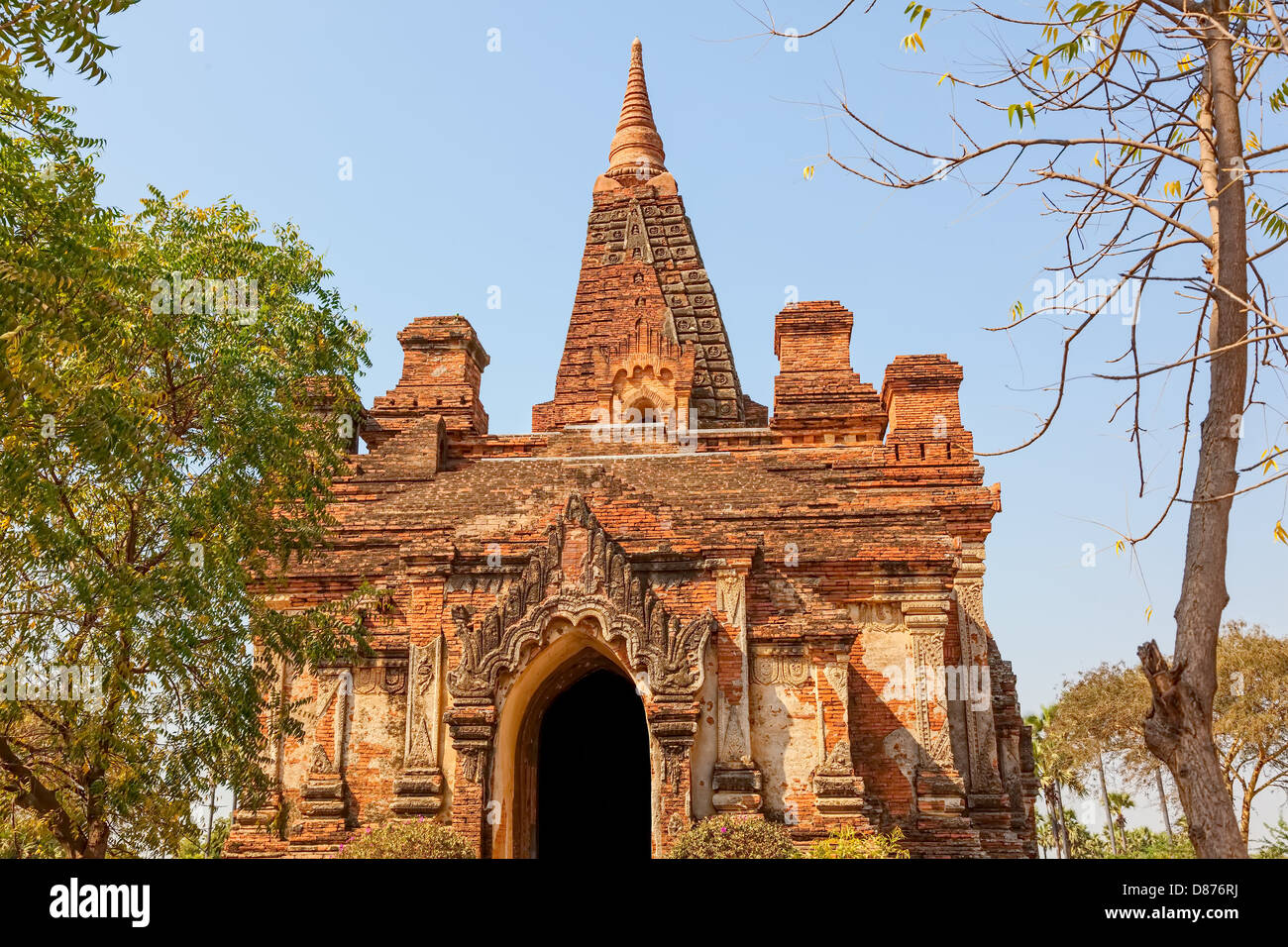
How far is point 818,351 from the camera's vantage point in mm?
20062

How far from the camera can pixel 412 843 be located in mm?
11555

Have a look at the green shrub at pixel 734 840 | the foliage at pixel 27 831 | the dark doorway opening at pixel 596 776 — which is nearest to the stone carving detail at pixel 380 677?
the dark doorway opening at pixel 596 776

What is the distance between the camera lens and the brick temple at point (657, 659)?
1241cm

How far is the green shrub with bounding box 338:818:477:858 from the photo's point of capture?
37.8ft

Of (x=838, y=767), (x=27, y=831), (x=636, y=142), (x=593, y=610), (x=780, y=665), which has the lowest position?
(x=27, y=831)

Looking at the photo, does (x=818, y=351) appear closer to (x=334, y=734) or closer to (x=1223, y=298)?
(x=334, y=734)

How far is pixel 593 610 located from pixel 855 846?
11.3 ft

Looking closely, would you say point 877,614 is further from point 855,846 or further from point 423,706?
point 423,706

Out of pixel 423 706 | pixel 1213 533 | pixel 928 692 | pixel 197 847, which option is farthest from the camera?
pixel 197 847

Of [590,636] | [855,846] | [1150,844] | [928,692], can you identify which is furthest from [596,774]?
[1150,844]

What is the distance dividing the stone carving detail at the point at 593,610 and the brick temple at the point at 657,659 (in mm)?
25

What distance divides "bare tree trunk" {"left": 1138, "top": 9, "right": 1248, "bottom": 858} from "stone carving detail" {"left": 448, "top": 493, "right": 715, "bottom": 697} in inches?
272
